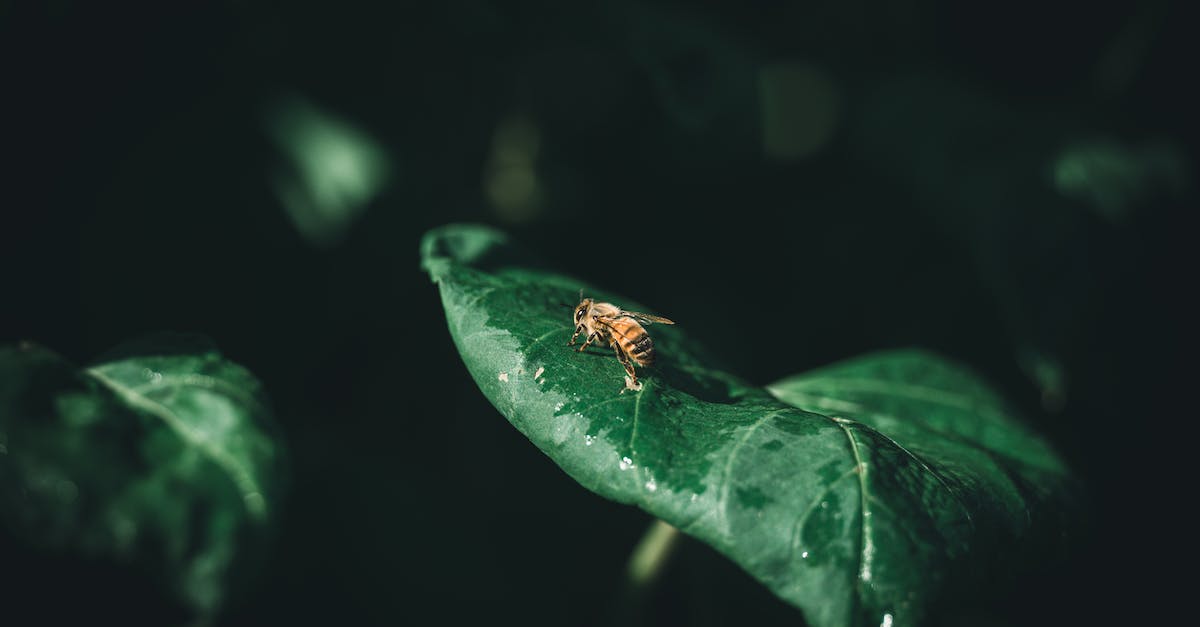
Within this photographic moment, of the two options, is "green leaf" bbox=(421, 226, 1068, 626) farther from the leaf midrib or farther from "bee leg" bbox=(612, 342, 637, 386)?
the leaf midrib

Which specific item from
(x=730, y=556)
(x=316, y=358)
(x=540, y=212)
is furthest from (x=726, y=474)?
(x=540, y=212)

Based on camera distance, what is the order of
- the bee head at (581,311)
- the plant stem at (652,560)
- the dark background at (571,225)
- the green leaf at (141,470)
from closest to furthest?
the green leaf at (141,470)
the bee head at (581,311)
the plant stem at (652,560)
the dark background at (571,225)

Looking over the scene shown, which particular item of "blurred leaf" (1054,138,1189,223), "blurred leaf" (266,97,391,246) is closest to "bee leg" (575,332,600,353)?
"blurred leaf" (266,97,391,246)

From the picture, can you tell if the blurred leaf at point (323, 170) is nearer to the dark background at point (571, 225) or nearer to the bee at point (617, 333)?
the dark background at point (571, 225)

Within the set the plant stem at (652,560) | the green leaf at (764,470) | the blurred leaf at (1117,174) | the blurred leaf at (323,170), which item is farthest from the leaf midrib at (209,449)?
the blurred leaf at (1117,174)

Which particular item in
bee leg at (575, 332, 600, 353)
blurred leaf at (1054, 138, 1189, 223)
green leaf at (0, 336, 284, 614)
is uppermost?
blurred leaf at (1054, 138, 1189, 223)

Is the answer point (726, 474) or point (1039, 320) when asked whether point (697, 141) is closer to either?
point (1039, 320)

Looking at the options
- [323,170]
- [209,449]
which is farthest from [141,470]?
[323,170]
